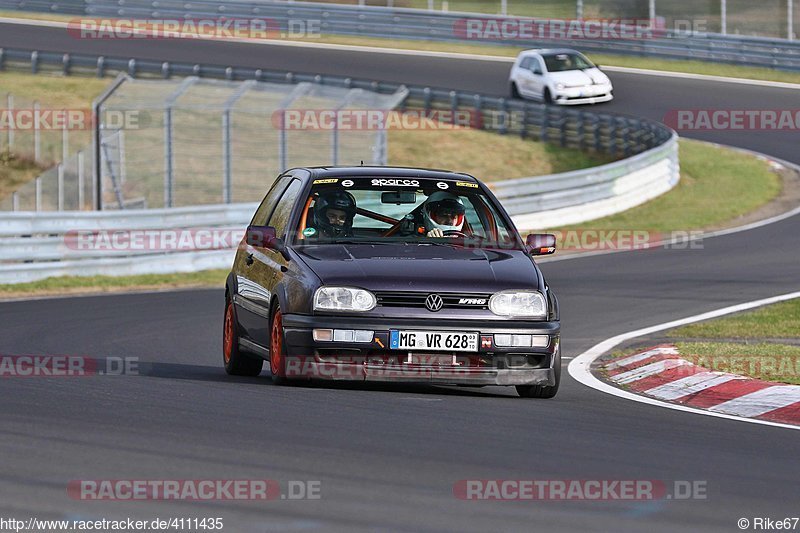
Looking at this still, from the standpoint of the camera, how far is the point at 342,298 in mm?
9281

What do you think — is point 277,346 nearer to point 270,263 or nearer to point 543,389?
point 270,263

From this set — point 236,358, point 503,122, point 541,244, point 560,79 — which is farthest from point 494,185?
point 560,79

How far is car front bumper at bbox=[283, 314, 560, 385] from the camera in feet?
30.2

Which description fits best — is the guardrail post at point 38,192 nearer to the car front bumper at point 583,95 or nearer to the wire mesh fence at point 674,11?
the car front bumper at point 583,95

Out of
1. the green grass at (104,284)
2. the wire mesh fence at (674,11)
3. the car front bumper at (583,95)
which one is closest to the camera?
the green grass at (104,284)

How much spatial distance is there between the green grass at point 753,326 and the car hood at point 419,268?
4360mm

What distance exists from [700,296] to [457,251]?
26.5 feet

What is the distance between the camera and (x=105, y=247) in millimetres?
20719

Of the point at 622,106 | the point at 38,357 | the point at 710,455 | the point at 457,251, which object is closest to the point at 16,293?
the point at 38,357

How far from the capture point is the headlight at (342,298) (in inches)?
364

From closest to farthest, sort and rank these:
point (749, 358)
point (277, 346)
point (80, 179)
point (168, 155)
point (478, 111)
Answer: point (277, 346) → point (749, 358) → point (168, 155) → point (80, 179) → point (478, 111)

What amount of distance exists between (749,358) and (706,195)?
17490 millimetres

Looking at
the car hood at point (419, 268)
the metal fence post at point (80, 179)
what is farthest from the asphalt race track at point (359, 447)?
the metal fence post at point (80, 179)

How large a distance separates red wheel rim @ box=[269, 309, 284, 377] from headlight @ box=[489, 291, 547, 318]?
51.8 inches
